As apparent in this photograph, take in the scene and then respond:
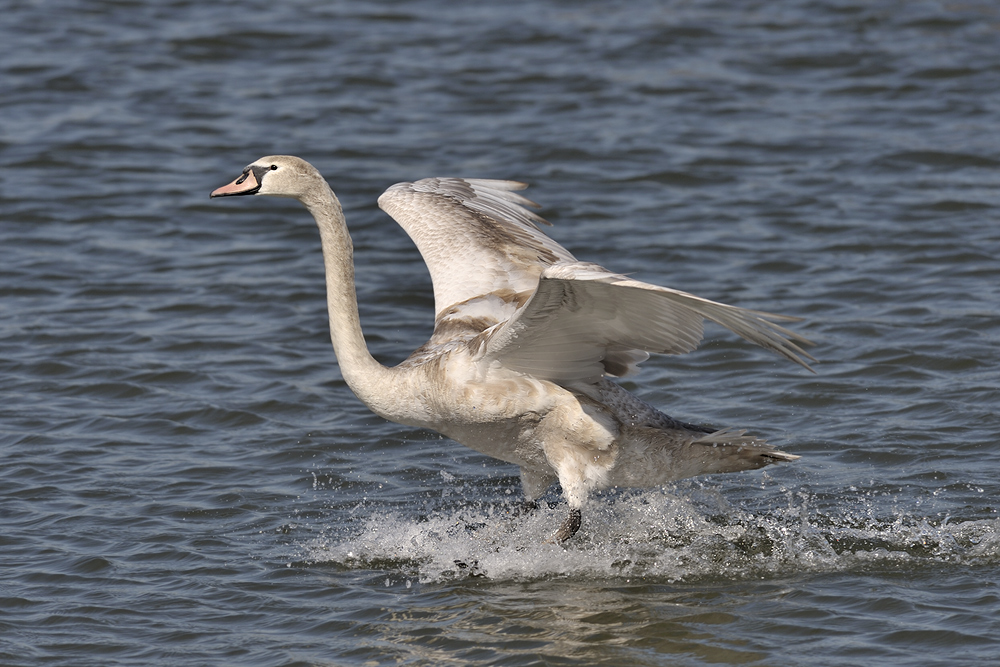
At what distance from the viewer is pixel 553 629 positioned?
6340 millimetres

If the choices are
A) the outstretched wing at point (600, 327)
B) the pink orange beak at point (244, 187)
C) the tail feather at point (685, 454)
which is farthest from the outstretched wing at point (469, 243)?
the pink orange beak at point (244, 187)

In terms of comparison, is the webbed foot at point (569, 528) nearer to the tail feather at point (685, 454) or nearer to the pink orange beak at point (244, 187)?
the tail feather at point (685, 454)

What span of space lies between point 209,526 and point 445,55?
10579 mm

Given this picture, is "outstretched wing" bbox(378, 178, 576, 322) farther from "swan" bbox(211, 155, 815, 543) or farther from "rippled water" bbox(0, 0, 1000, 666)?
"rippled water" bbox(0, 0, 1000, 666)

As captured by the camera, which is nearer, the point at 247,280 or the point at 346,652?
the point at 346,652

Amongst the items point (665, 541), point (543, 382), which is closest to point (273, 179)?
point (543, 382)

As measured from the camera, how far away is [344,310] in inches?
273

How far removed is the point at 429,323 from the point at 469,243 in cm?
240

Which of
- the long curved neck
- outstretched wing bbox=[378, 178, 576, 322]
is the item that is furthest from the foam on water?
outstretched wing bbox=[378, 178, 576, 322]

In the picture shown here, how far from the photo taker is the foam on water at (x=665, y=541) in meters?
6.92

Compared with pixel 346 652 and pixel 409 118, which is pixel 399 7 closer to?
pixel 409 118

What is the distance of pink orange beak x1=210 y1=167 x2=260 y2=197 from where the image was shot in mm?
6832

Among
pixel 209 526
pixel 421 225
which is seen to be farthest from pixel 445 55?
pixel 209 526

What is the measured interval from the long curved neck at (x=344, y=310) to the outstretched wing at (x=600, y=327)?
599 mm
